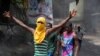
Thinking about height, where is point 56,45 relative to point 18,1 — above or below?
below

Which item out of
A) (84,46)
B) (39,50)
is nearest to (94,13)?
(84,46)

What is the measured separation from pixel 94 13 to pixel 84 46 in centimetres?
381

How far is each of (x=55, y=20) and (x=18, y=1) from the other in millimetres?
3863

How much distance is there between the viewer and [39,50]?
6.68 meters

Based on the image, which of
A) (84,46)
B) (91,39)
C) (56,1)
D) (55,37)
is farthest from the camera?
(56,1)

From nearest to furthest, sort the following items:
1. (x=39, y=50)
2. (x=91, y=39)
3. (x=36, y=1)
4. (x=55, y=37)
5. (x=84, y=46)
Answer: (x=39, y=50) < (x=55, y=37) < (x=36, y=1) < (x=84, y=46) < (x=91, y=39)

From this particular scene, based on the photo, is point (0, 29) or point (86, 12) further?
point (86, 12)

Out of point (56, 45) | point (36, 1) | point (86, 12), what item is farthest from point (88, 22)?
point (56, 45)

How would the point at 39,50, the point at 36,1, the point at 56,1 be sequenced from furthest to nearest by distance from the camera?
the point at 56,1 → the point at 36,1 → the point at 39,50

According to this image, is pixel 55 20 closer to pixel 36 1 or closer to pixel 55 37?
pixel 36 1

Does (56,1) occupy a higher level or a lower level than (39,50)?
higher

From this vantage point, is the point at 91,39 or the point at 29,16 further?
the point at 91,39

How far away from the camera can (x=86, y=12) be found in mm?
17047

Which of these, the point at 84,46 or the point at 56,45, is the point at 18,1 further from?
the point at 56,45
